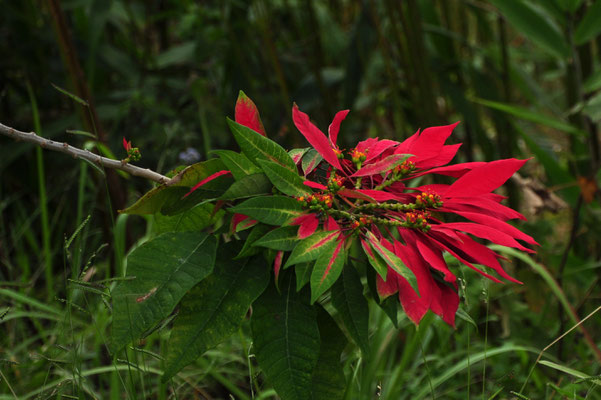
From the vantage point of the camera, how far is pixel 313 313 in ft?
1.14

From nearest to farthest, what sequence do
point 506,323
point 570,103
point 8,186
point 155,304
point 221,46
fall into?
point 155,304
point 506,323
point 570,103
point 221,46
point 8,186

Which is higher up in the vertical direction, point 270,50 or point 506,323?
point 270,50

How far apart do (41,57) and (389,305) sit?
1.27 meters

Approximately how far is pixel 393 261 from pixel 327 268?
4cm

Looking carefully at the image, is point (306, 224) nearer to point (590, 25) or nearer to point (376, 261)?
point (376, 261)

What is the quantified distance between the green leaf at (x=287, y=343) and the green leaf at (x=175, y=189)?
9 centimetres

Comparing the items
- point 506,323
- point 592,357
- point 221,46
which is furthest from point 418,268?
point 221,46

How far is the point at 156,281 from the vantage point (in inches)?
13.0

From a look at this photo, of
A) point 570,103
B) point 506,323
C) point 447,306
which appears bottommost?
point 506,323

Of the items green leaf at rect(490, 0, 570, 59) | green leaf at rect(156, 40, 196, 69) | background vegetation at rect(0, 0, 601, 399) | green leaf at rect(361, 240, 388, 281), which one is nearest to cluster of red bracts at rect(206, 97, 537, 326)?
green leaf at rect(361, 240, 388, 281)

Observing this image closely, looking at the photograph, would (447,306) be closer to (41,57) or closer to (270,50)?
(270,50)

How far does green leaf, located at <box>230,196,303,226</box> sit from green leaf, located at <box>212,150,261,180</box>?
0.10 feet

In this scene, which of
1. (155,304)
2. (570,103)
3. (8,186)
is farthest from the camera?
(8,186)

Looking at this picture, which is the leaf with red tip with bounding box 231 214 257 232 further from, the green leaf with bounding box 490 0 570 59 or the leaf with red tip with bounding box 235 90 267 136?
the green leaf with bounding box 490 0 570 59
